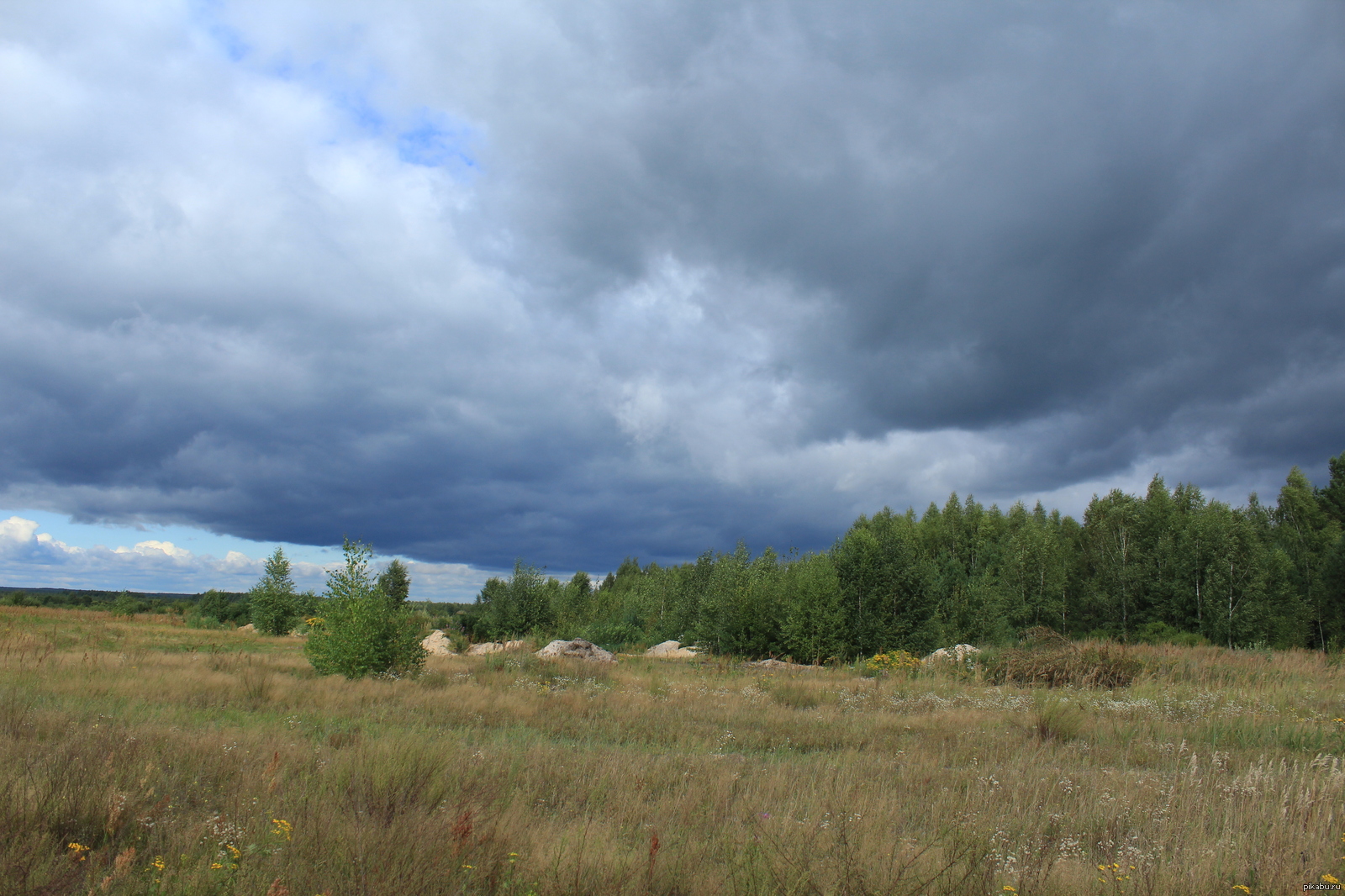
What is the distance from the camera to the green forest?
45.0m

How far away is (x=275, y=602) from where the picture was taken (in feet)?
179

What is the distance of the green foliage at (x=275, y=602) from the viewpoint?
54156mm

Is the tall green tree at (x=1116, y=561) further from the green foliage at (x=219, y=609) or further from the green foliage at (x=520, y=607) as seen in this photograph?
the green foliage at (x=219, y=609)

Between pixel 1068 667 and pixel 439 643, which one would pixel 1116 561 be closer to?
pixel 1068 667

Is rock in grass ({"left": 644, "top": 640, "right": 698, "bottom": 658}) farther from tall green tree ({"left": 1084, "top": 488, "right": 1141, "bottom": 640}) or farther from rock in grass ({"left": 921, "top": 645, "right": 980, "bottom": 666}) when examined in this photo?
tall green tree ({"left": 1084, "top": 488, "right": 1141, "bottom": 640})

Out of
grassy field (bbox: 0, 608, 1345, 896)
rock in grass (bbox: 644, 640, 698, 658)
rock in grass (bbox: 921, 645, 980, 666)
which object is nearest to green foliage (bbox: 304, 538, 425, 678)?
grassy field (bbox: 0, 608, 1345, 896)

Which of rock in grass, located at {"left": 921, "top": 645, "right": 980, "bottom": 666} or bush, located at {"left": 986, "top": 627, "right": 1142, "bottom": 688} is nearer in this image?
bush, located at {"left": 986, "top": 627, "right": 1142, "bottom": 688}

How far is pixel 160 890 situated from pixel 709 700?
13.6 m

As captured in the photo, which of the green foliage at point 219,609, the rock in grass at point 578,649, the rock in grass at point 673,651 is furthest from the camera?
the green foliage at point 219,609

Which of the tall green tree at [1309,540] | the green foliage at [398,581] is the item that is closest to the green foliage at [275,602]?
the green foliage at [398,581]

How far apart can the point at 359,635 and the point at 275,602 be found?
140 ft

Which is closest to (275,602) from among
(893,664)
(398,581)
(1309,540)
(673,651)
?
(398,581)

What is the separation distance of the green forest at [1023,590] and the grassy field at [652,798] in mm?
27329

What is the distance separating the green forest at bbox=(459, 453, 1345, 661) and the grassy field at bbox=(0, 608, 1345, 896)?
1076 inches
